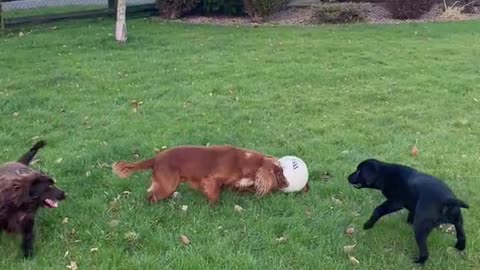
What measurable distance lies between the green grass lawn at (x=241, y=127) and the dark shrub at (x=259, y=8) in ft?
5.67

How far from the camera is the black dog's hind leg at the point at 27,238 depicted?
4.04 m

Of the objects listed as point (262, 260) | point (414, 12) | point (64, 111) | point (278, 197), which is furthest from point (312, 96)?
point (414, 12)

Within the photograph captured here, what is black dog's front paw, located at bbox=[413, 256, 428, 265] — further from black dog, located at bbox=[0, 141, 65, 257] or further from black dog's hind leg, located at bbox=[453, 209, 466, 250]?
black dog, located at bbox=[0, 141, 65, 257]

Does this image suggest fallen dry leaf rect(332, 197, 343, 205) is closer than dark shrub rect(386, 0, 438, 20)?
Yes

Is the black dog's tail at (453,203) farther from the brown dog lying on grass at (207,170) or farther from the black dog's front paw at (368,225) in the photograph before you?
the brown dog lying on grass at (207,170)

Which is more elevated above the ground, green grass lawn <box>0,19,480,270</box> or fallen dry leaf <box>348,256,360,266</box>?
fallen dry leaf <box>348,256,360,266</box>

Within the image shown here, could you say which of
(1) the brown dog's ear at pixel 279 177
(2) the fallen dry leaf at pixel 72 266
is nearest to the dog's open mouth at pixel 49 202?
(2) the fallen dry leaf at pixel 72 266

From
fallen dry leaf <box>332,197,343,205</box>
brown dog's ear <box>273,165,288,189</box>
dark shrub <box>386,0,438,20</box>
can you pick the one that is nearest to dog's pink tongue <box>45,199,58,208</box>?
brown dog's ear <box>273,165,288,189</box>

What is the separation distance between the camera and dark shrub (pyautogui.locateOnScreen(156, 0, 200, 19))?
48.7ft

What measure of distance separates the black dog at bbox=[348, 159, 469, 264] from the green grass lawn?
19cm

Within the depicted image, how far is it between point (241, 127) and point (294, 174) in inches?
71.2

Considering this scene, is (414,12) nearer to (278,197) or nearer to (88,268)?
(278,197)

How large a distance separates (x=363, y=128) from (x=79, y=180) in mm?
2863

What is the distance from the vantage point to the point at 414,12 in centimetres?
1482
